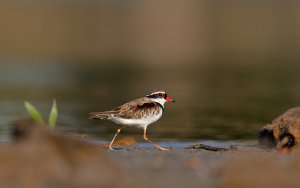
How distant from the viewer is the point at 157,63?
118ft

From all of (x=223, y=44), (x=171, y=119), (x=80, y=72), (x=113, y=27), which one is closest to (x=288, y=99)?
(x=171, y=119)

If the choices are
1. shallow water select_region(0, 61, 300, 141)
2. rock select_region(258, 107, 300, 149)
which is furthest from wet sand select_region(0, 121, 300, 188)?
shallow water select_region(0, 61, 300, 141)

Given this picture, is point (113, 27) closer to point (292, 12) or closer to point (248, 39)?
point (248, 39)

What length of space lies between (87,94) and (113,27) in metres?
30.0

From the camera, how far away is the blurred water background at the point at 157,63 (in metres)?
19.6

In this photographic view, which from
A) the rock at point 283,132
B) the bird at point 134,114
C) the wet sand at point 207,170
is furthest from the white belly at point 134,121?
the wet sand at point 207,170

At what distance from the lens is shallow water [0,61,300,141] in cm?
1770

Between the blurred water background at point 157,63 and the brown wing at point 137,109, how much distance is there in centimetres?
343

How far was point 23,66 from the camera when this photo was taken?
108 ft

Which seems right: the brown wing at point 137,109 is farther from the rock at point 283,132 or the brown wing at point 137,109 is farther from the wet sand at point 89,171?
the wet sand at point 89,171

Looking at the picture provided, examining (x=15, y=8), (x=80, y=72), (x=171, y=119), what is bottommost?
(x=171, y=119)

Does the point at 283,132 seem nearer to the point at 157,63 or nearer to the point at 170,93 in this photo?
the point at 170,93

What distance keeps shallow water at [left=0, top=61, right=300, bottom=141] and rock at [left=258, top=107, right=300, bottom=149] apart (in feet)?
7.61

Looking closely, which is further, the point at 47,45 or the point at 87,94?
the point at 47,45
